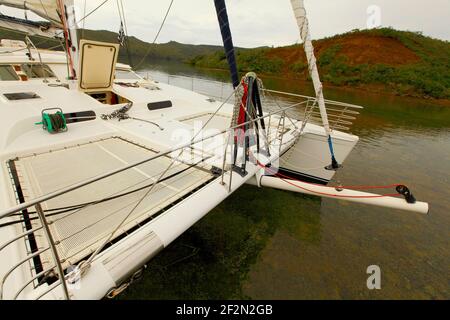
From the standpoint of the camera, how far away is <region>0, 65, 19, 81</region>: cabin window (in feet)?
21.6

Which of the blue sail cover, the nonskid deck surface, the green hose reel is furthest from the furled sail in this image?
the blue sail cover

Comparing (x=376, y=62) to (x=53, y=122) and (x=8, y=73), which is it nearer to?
(x=8, y=73)

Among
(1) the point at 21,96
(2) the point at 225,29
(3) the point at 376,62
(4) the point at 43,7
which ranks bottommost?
(1) the point at 21,96

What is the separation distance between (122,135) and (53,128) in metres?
1.23

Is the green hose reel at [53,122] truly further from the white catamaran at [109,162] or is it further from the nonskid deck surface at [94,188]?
the nonskid deck surface at [94,188]

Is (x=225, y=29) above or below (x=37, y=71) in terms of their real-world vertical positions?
above

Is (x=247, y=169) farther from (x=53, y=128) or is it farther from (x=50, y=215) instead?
(x=53, y=128)

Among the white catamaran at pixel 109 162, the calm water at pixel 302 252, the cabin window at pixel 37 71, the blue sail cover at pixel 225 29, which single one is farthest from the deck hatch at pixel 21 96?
the blue sail cover at pixel 225 29

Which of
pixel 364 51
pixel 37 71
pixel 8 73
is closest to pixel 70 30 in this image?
pixel 37 71

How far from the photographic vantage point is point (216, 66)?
192ft

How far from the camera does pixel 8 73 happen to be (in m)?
6.66

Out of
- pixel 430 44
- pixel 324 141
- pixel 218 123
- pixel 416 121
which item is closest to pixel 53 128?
pixel 218 123

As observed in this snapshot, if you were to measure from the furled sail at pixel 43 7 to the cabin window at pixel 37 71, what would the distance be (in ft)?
4.71

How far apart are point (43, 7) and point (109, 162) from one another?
685 centimetres
